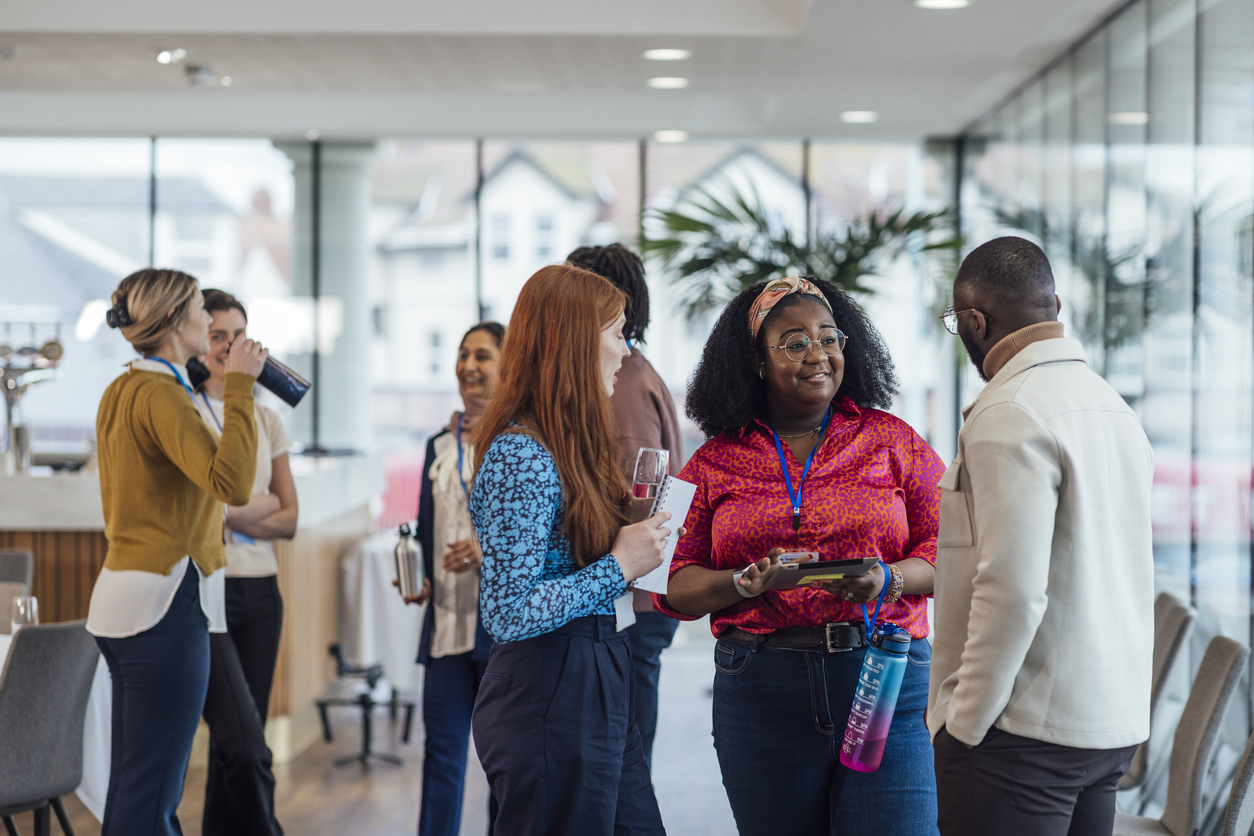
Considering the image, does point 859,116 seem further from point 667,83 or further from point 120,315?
point 120,315

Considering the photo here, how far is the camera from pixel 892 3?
4.41 meters

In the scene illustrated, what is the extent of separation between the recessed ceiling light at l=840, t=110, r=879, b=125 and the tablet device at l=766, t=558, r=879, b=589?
5368 millimetres

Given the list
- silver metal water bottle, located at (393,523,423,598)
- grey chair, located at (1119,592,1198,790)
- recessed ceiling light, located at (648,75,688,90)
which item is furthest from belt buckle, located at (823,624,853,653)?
recessed ceiling light, located at (648,75,688,90)

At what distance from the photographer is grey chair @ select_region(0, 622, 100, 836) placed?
105 inches

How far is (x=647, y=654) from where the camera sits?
277cm

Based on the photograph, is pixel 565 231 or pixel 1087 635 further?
pixel 565 231

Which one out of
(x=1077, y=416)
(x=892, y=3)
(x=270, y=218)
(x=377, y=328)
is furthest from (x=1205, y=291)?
(x=270, y=218)

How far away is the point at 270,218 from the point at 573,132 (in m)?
2.31

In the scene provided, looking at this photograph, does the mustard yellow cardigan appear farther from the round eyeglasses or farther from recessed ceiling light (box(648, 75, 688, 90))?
recessed ceiling light (box(648, 75, 688, 90))

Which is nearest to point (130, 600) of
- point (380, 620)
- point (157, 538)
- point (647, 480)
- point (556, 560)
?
point (157, 538)

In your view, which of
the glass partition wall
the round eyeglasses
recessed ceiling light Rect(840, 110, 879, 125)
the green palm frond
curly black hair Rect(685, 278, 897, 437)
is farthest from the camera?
recessed ceiling light Rect(840, 110, 879, 125)

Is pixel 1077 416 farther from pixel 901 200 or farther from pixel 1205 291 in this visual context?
pixel 901 200

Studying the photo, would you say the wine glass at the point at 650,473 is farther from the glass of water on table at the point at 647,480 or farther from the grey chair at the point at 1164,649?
the grey chair at the point at 1164,649

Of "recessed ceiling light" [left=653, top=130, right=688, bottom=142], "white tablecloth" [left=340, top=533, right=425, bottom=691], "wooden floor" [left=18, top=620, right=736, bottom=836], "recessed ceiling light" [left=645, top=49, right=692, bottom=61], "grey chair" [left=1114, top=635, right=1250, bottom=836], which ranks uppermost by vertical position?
"recessed ceiling light" [left=653, top=130, right=688, bottom=142]
